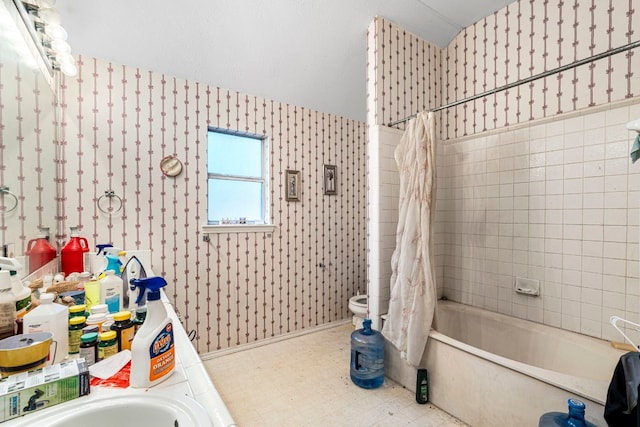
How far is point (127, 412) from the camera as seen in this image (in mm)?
662

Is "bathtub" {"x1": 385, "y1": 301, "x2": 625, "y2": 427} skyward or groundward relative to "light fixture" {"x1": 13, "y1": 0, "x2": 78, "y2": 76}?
groundward

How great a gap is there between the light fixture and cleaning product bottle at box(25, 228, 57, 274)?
0.94 metres

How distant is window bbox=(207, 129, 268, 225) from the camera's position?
8.42 feet

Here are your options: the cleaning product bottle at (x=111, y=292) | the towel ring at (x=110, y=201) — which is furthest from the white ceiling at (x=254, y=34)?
the cleaning product bottle at (x=111, y=292)

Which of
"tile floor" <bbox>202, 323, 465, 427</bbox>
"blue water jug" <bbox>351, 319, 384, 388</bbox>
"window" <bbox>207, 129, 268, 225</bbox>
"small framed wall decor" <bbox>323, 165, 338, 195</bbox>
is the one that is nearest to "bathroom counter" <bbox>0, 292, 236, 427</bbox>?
"tile floor" <bbox>202, 323, 465, 427</bbox>

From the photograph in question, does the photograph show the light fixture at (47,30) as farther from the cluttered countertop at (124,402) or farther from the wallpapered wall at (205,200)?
the cluttered countertop at (124,402)

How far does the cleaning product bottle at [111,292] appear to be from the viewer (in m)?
1.21

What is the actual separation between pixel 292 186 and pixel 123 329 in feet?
6.80

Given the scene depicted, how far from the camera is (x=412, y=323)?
1.80 m

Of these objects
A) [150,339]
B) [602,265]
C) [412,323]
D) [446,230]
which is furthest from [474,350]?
[150,339]

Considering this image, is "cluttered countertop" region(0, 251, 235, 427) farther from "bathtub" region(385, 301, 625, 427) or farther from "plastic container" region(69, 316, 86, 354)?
"bathtub" region(385, 301, 625, 427)

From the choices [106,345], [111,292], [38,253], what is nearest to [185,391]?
[106,345]

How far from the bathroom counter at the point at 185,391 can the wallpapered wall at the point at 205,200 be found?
1619 mm

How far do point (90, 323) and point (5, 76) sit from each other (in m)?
0.99
